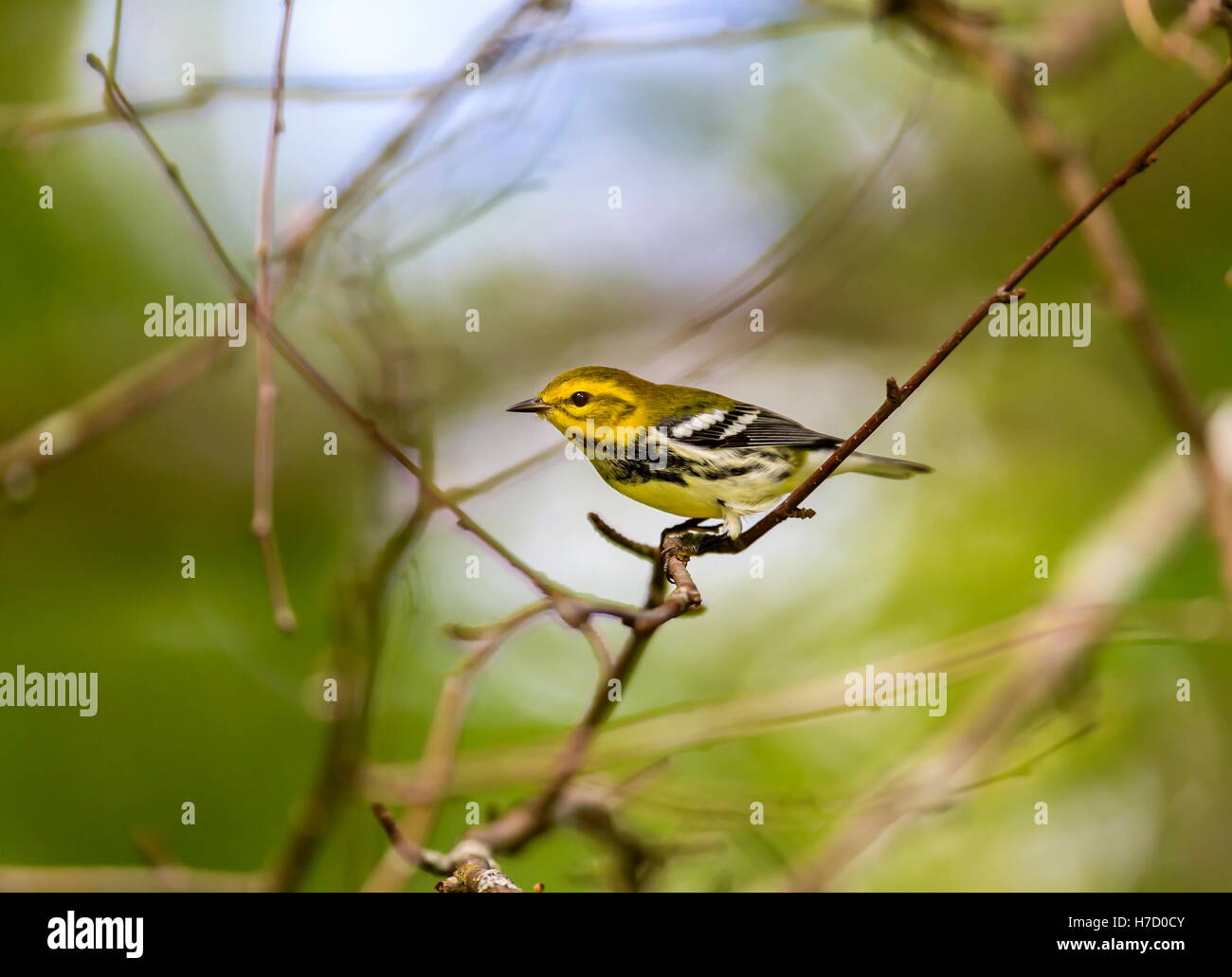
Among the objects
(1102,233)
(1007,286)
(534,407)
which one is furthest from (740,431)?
(1007,286)

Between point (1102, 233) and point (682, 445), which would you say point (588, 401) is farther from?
point (1102, 233)

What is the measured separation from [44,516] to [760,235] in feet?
7.93

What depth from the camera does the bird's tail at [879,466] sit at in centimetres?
227

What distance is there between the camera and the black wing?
7.41 ft

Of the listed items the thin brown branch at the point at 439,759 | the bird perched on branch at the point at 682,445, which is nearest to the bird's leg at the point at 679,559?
the bird perched on branch at the point at 682,445

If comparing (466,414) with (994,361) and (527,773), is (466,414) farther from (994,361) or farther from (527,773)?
(994,361)

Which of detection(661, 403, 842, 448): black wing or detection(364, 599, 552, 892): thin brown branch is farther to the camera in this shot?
detection(661, 403, 842, 448): black wing

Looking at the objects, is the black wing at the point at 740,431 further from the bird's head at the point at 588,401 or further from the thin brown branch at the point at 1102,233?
the thin brown branch at the point at 1102,233

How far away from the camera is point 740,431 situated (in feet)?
7.57

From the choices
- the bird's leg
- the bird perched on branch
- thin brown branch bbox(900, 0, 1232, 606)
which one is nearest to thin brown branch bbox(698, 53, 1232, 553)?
the bird's leg

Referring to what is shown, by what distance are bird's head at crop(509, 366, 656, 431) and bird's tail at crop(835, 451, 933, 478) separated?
460 millimetres

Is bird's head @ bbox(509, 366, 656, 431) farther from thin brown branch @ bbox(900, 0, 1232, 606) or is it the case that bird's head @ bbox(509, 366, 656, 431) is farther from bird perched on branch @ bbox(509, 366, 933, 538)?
thin brown branch @ bbox(900, 0, 1232, 606)

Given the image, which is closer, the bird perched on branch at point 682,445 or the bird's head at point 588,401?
the bird perched on branch at point 682,445

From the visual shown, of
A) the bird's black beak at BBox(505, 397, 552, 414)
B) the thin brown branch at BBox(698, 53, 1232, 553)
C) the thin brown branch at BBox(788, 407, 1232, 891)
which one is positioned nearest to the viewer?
the thin brown branch at BBox(698, 53, 1232, 553)
